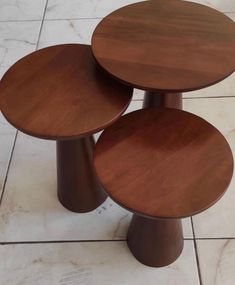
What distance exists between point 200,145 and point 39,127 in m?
0.36

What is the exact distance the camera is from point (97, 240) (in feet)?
3.34

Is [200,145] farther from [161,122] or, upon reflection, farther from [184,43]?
[184,43]

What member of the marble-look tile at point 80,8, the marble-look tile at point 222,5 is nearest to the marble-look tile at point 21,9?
the marble-look tile at point 80,8

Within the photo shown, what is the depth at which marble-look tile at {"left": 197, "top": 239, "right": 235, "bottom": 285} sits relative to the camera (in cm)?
94

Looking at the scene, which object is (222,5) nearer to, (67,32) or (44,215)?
(67,32)

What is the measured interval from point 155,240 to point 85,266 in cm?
22

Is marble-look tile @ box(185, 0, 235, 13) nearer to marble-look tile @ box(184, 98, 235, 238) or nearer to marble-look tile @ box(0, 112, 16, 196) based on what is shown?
marble-look tile @ box(184, 98, 235, 238)

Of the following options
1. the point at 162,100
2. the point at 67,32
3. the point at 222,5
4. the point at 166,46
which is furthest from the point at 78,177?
the point at 222,5

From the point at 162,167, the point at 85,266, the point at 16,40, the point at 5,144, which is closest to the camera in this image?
the point at 162,167

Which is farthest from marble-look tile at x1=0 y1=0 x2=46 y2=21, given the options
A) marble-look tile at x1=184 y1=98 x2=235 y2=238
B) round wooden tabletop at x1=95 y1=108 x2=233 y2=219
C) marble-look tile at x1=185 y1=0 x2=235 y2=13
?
round wooden tabletop at x1=95 y1=108 x2=233 y2=219

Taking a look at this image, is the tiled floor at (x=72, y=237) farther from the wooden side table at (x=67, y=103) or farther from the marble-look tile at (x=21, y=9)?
the marble-look tile at (x=21, y=9)

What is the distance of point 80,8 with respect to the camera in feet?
6.27

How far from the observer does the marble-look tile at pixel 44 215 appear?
3.38 ft

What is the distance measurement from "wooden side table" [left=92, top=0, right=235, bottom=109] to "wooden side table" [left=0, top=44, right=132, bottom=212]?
0.06 meters
